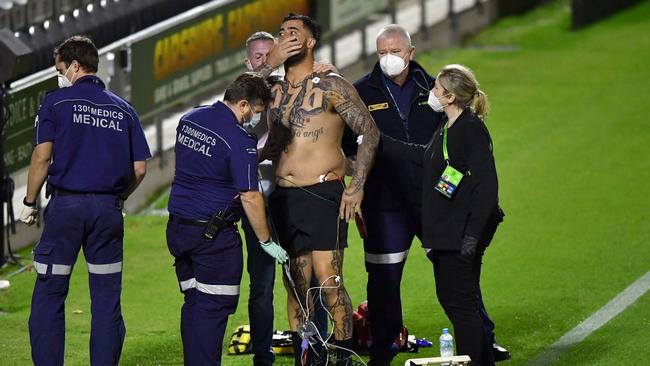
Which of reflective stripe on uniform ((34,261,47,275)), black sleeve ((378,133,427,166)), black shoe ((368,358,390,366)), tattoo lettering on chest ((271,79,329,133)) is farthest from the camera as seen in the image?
black shoe ((368,358,390,366))

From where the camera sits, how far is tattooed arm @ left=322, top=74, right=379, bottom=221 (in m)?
8.36

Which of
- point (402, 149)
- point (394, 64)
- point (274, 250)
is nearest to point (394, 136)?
point (402, 149)

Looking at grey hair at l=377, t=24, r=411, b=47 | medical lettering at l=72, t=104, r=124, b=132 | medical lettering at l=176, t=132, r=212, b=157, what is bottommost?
medical lettering at l=176, t=132, r=212, b=157

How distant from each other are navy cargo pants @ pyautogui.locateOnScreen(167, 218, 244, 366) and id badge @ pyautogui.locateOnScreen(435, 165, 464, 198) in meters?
1.17

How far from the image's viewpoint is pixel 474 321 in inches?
319

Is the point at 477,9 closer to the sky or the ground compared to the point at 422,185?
closer to the sky

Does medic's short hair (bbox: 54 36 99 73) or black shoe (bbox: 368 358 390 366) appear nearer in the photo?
medic's short hair (bbox: 54 36 99 73)

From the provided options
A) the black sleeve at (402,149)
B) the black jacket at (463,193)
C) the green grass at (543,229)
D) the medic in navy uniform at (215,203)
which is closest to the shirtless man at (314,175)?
the black sleeve at (402,149)

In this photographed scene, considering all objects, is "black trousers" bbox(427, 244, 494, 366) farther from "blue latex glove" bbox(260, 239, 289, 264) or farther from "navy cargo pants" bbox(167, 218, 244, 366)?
"navy cargo pants" bbox(167, 218, 244, 366)

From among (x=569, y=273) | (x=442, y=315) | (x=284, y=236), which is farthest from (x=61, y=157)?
(x=569, y=273)

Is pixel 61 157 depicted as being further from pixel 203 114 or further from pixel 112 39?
pixel 112 39

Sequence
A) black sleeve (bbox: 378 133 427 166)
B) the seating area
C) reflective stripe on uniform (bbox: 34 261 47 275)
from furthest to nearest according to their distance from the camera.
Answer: the seating area → black sleeve (bbox: 378 133 427 166) → reflective stripe on uniform (bbox: 34 261 47 275)

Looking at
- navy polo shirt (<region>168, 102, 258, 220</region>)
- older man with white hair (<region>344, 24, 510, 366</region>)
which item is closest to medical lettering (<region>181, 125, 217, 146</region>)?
navy polo shirt (<region>168, 102, 258, 220</region>)

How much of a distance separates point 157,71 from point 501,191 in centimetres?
357
